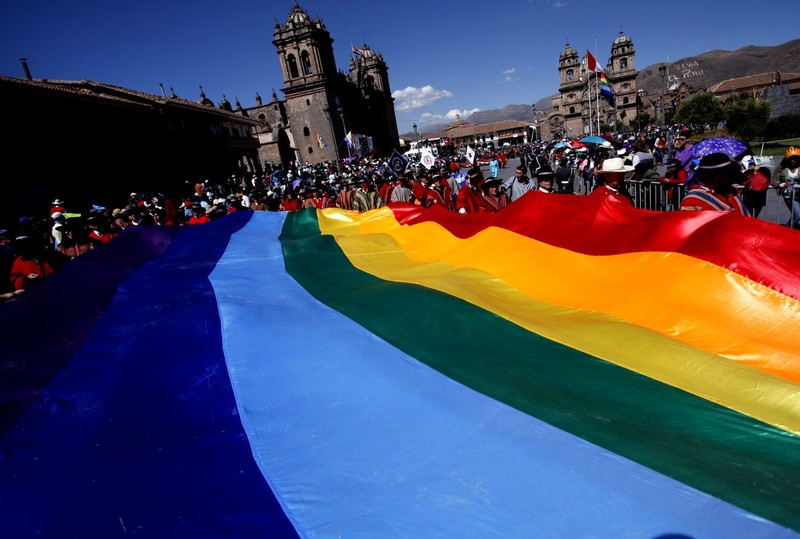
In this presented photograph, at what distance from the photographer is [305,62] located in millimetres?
51656

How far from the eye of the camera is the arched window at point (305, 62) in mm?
51016

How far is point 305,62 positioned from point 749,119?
46.1 m

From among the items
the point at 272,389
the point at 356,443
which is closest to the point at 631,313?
the point at 356,443

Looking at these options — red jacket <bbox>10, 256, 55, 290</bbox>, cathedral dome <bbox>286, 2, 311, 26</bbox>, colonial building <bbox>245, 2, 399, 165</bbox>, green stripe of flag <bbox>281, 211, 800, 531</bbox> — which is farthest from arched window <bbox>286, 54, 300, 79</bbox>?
green stripe of flag <bbox>281, 211, 800, 531</bbox>

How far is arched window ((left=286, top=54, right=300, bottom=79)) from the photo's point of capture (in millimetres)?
51500

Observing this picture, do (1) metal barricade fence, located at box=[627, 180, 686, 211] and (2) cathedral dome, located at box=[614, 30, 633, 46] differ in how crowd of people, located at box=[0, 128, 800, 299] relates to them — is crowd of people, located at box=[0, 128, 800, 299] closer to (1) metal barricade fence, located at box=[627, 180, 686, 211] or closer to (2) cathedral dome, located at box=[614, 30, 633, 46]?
(1) metal barricade fence, located at box=[627, 180, 686, 211]

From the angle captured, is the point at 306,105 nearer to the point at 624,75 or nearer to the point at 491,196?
the point at 491,196

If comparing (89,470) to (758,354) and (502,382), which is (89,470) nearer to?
(502,382)

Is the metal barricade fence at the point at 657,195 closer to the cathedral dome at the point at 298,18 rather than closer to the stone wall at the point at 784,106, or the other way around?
the stone wall at the point at 784,106

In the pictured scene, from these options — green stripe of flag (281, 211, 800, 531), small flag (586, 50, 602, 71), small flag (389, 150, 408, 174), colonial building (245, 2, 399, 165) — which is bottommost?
green stripe of flag (281, 211, 800, 531)

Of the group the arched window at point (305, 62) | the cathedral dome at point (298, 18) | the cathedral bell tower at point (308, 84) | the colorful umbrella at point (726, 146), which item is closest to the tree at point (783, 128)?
the colorful umbrella at point (726, 146)

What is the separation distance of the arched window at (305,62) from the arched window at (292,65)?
90 centimetres

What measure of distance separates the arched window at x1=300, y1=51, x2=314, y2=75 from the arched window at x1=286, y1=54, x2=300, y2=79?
2.94 ft

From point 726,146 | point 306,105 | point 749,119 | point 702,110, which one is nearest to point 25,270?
point 726,146
